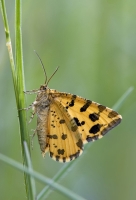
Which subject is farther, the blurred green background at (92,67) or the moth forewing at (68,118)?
the blurred green background at (92,67)

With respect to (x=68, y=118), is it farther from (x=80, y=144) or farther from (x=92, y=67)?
(x=92, y=67)

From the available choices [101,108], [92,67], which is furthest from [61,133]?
[92,67]

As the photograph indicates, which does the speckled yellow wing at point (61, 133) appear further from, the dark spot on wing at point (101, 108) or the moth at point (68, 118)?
the dark spot on wing at point (101, 108)

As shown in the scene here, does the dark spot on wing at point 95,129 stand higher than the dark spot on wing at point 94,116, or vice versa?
the dark spot on wing at point 94,116

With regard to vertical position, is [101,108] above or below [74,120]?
above

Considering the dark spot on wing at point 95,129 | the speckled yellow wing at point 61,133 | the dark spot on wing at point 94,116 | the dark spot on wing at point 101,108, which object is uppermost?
the dark spot on wing at point 101,108

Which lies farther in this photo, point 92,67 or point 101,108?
point 92,67

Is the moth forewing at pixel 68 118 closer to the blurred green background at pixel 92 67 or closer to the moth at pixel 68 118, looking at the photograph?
the moth at pixel 68 118

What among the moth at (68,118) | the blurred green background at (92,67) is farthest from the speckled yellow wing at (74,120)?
the blurred green background at (92,67)
